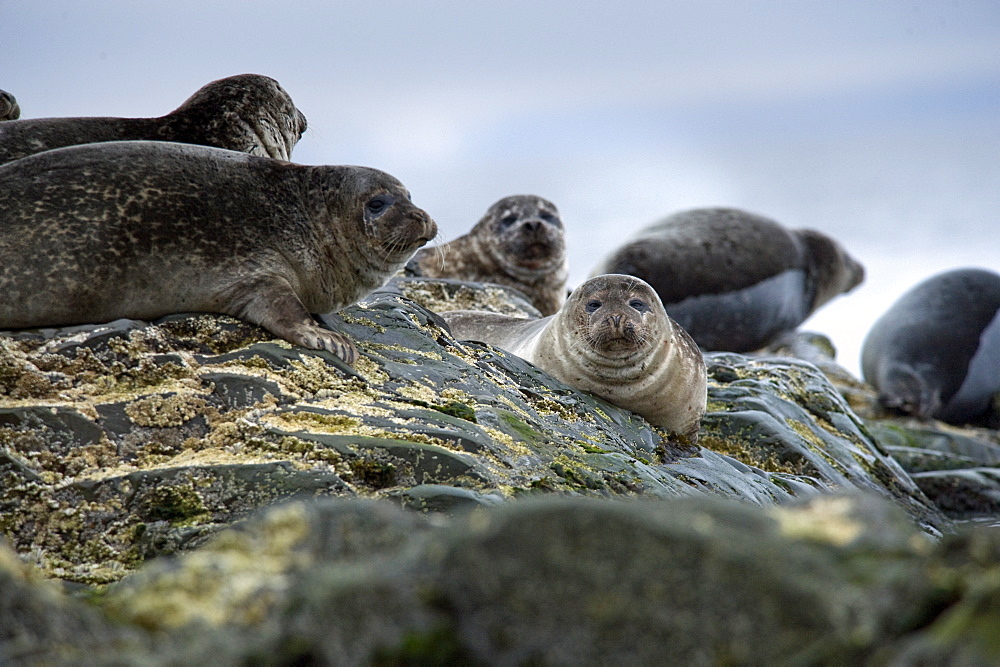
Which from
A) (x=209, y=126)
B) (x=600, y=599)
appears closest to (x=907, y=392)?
(x=209, y=126)

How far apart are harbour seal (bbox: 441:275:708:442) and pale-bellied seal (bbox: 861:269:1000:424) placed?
16.3 ft

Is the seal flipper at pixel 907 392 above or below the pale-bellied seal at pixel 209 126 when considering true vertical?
below

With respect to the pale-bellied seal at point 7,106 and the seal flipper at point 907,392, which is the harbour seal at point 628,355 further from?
the seal flipper at point 907,392

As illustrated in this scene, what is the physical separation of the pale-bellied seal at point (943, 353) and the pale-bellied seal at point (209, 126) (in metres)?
6.68

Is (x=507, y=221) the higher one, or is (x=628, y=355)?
(x=507, y=221)

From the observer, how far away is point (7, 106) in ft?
16.3

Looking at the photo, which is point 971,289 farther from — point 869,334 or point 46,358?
point 46,358

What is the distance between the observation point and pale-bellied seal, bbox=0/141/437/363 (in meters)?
3.34

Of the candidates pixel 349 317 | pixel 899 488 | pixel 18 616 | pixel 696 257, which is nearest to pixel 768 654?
pixel 18 616

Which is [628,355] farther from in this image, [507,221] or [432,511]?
[507,221]

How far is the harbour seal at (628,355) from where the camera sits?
4.91 meters

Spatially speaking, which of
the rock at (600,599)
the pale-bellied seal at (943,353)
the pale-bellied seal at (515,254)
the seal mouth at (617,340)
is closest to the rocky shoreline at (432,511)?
the rock at (600,599)

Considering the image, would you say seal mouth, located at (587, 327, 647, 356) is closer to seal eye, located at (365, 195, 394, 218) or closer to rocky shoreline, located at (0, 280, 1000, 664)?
rocky shoreline, located at (0, 280, 1000, 664)

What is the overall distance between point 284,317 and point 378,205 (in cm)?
69
